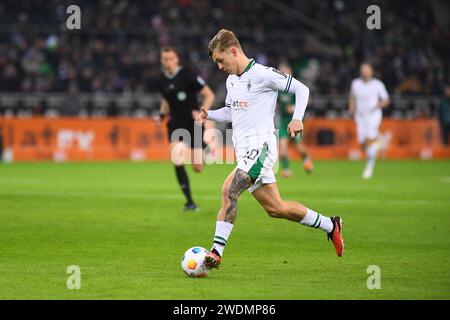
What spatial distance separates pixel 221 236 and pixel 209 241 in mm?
2252

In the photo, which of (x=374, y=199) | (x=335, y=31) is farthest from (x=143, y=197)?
(x=335, y=31)

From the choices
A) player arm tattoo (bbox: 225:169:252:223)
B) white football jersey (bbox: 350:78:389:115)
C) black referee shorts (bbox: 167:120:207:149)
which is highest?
white football jersey (bbox: 350:78:389:115)

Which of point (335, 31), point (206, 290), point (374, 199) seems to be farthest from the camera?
point (335, 31)

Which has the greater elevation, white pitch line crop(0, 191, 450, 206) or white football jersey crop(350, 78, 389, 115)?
white football jersey crop(350, 78, 389, 115)

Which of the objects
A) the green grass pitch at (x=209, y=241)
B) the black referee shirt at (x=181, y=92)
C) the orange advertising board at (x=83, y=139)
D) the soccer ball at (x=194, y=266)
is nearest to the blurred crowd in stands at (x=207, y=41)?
the orange advertising board at (x=83, y=139)

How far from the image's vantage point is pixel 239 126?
31.0 ft

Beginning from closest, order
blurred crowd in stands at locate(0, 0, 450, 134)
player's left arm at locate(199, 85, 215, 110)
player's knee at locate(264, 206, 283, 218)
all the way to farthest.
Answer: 1. player's knee at locate(264, 206, 283, 218)
2. player's left arm at locate(199, 85, 215, 110)
3. blurred crowd in stands at locate(0, 0, 450, 134)

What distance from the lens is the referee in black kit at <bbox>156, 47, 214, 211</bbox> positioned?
15164 mm

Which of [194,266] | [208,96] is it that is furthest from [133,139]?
[194,266]

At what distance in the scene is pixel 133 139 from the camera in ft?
94.4

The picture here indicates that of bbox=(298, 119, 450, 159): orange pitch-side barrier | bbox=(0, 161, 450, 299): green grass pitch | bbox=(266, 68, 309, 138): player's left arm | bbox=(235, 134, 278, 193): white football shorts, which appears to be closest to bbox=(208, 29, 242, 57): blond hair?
bbox=(266, 68, 309, 138): player's left arm

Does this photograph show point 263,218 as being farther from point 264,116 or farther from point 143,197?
point 264,116

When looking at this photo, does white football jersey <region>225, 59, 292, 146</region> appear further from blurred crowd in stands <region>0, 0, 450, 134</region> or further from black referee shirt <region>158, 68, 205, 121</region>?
blurred crowd in stands <region>0, 0, 450, 134</region>
